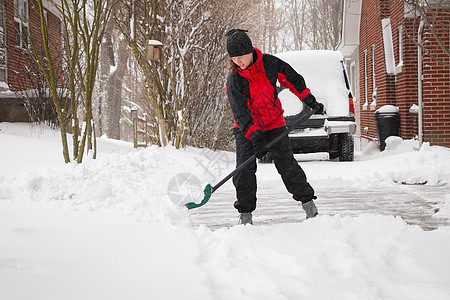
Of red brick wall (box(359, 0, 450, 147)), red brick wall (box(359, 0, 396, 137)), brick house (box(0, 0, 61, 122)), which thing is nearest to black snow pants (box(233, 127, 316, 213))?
red brick wall (box(359, 0, 450, 147))

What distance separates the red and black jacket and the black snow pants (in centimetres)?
14

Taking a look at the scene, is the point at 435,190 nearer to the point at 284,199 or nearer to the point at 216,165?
the point at 284,199

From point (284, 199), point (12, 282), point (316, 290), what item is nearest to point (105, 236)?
point (12, 282)

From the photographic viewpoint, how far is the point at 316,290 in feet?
8.04

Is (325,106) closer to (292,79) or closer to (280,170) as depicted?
(292,79)

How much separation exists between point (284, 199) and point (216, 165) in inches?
172

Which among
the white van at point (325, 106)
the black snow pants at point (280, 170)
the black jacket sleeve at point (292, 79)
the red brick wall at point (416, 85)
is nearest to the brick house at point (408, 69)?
the red brick wall at point (416, 85)

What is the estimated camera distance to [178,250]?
10.3 ft

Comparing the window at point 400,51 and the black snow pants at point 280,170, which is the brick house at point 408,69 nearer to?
the window at point 400,51

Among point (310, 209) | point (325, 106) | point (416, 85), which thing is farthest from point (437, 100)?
point (310, 209)

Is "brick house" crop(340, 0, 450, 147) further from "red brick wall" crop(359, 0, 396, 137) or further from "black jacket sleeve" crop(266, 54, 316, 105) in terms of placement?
"black jacket sleeve" crop(266, 54, 316, 105)

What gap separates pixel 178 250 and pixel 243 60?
169 cm

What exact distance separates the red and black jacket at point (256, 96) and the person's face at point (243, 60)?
4 cm

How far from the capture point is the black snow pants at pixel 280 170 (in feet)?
13.7
